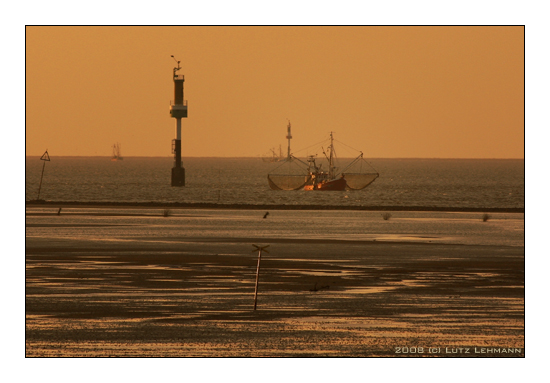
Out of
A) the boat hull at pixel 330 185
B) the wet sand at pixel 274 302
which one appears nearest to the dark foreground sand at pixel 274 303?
the wet sand at pixel 274 302

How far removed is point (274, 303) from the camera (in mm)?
27891

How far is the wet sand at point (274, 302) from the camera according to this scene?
22.0 metres

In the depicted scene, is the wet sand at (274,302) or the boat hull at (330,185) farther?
the boat hull at (330,185)

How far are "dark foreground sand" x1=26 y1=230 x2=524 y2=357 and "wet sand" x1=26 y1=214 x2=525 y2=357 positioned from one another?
5cm

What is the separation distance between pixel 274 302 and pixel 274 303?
188mm

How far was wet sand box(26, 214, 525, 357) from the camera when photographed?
864 inches

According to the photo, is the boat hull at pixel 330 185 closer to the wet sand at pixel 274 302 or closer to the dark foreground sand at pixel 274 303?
the wet sand at pixel 274 302

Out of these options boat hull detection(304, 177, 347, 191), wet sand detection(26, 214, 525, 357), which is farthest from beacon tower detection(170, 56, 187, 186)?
wet sand detection(26, 214, 525, 357)

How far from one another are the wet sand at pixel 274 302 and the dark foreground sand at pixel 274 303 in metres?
0.05

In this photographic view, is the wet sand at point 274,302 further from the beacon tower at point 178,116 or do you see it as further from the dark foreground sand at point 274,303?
the beacon tower at point 178,116

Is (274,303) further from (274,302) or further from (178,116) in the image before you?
(178,116)

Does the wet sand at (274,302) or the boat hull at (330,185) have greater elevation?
the boat hull at (330,185)

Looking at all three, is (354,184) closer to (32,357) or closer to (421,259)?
(421,259)

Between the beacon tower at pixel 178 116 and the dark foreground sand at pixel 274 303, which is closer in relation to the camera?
the dark foreground sand at pixel 274 303
